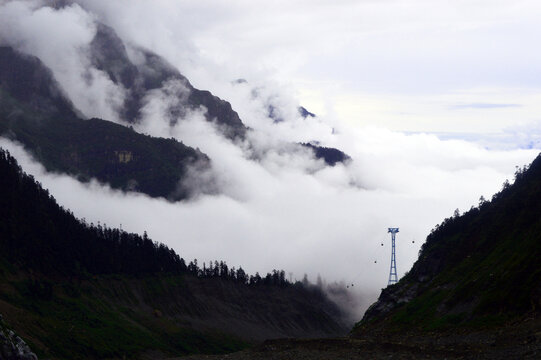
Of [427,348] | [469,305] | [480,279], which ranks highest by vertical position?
[480,279]

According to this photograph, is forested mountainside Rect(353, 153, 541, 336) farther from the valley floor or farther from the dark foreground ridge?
the valley floor

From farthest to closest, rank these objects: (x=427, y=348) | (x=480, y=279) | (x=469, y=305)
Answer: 1. (x=480, y=279)
2. (x=469, y=305)
3. (x=427, y=348)

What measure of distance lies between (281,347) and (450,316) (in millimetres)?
30206

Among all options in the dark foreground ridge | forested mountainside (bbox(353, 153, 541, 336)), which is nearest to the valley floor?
the dark foreground ridge

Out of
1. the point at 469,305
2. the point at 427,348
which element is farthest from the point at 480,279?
the point at 427,348

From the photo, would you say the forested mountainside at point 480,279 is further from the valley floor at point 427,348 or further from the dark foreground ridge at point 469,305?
the valley floor at point 427,348

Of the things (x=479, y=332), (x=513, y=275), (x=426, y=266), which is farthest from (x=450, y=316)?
(x=426, y=266)

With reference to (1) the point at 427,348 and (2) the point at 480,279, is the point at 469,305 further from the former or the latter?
(1) the point at 427,348

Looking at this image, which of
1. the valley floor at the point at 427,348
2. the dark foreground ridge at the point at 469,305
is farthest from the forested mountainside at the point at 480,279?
the valley floor at the point at 427,348

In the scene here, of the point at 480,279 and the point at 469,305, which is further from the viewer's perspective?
the point at 480,279

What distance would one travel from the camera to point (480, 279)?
133250 millimetres

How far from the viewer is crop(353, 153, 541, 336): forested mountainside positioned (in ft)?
355

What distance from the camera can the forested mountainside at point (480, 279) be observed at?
108m

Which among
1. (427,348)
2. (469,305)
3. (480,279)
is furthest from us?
(480,279)
